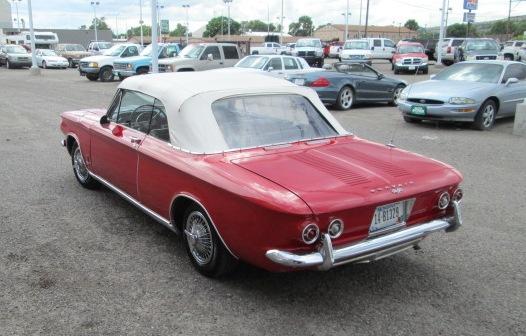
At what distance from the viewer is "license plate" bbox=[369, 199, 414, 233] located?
3.52 meters

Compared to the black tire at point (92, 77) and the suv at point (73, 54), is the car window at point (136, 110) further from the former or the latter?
the suv at point (73, 54)

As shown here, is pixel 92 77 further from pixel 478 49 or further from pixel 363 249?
pixel 363 249

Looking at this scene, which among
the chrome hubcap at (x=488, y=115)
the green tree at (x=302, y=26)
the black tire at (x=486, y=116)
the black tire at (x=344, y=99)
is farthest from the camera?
the green tree at (x=302, y=26)

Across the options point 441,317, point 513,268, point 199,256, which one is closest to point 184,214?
point 199,256

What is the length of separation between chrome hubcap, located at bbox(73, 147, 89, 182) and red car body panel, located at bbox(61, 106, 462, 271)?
1.70m

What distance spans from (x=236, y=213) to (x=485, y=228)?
288cm

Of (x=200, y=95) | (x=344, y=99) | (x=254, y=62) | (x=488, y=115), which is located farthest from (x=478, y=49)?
(x=200, y=95)

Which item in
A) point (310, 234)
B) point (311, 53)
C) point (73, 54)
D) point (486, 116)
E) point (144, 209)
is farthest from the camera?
point (73, 54)

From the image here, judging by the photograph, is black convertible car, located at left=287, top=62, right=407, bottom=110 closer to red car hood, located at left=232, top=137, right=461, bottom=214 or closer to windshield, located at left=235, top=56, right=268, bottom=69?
windshield, located at left=235, top=56, right=268, bottom=69

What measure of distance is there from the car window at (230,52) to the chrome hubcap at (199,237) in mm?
16978

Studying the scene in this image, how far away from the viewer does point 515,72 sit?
11.7 metres

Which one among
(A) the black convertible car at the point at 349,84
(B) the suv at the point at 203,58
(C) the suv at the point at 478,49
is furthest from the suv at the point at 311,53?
(A) the black convertible car at the point at 349,84

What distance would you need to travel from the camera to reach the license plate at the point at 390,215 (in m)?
3.52

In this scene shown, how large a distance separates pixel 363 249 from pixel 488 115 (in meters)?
8.77
